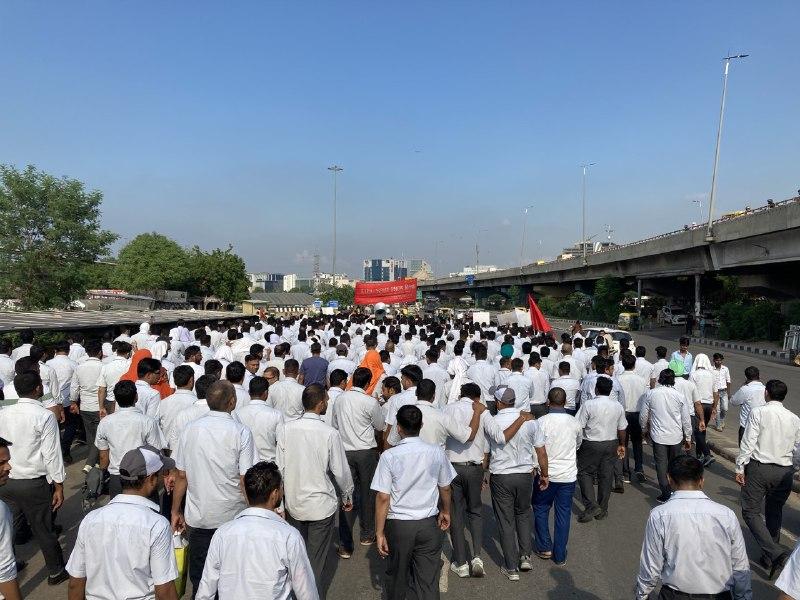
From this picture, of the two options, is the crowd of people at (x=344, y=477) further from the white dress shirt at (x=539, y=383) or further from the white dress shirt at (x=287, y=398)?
the white dress shirt at (x=539, y=383)

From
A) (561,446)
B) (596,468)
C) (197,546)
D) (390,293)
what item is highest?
(390,293)

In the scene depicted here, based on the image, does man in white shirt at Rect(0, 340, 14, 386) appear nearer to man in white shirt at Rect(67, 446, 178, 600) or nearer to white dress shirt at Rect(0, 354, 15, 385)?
white dress shirt at Rect(0, 354, 15, 385)

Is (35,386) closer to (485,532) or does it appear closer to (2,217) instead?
(485,532)

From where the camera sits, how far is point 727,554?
121 inches

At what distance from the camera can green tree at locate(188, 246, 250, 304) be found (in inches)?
Result: 2012

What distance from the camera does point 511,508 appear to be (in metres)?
5.16

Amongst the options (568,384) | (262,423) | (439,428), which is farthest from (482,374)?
(262,423)

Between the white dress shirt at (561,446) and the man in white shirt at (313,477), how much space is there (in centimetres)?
205

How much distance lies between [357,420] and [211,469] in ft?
5.76

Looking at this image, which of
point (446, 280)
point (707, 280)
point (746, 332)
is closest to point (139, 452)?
point (746, 332)

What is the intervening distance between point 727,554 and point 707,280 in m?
A: 47.6

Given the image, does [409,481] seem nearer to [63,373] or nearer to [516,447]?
[516,447]

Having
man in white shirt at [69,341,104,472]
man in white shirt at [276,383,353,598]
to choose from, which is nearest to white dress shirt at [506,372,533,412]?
man in white shirt at [276,383,353,598]

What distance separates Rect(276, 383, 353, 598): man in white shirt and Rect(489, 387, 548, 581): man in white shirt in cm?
151
